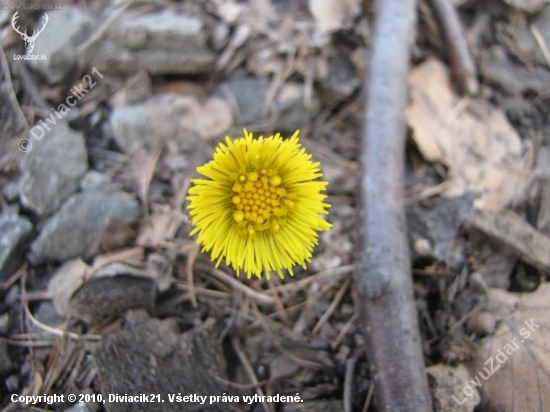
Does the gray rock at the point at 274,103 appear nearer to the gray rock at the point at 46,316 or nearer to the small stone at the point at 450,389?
the gray rock at the point at 46,316

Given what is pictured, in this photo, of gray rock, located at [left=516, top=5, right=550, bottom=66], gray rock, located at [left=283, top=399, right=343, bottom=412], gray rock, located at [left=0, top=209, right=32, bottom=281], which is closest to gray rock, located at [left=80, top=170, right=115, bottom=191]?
gray rock, located at [left=0, top=209, right=32, bottom=281]

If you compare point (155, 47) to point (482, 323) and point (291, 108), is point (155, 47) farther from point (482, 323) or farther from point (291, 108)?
point (482, 323)

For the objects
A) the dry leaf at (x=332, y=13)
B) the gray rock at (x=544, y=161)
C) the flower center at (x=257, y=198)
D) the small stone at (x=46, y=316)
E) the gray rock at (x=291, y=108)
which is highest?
the dry leaf at (x=332, y=13)

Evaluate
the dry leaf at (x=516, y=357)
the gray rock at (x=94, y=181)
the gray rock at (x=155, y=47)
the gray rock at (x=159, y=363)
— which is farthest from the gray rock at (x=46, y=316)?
the dry leaf at (x=516, y=357)

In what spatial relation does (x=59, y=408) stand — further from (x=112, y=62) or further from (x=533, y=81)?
(x=533, y=81)

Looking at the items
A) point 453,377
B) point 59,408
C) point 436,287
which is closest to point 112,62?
point 59,408

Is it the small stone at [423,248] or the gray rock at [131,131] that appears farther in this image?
the gray rock at [131,131]

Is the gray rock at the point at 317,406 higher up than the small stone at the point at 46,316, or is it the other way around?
the small stone at the point at 46,316
